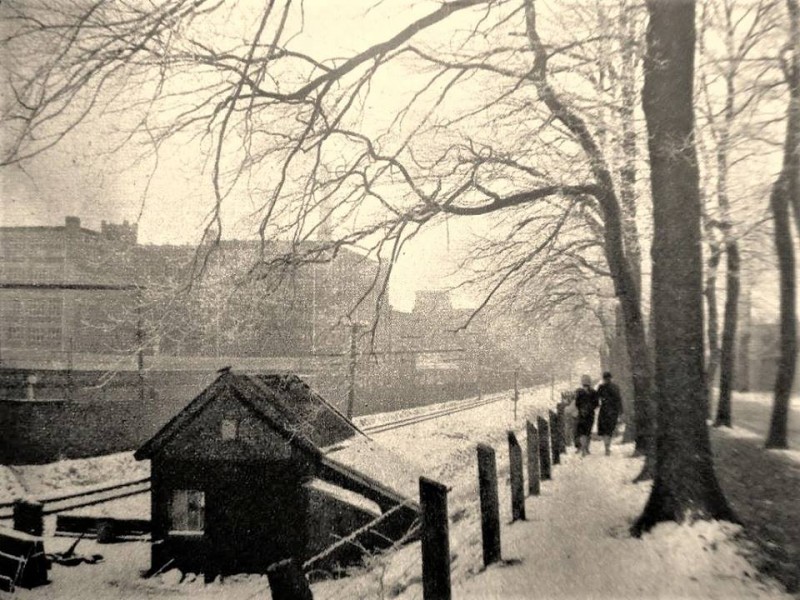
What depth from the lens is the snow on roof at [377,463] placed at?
10.1 m

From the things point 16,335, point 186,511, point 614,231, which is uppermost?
point 614,231

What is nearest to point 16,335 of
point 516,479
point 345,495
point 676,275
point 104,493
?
point 104,493

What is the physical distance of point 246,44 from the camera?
16.7 ft

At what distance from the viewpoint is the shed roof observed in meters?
10.4

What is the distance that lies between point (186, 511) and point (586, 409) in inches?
343

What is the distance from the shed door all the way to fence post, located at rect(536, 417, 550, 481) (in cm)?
458

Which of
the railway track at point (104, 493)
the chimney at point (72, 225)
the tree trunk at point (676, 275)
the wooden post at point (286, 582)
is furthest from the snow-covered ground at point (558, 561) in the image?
the chimney at point (72, 225)

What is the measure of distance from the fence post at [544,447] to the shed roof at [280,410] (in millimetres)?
4071

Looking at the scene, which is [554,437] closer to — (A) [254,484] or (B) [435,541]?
(A) [254,484]

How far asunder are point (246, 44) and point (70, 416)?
19471 mm

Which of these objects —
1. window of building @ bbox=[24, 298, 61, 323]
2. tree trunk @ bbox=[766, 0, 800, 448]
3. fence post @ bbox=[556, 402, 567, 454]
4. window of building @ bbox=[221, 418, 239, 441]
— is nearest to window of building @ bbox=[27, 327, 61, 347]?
window of building @ bbox=[24, 298, 61, 323]

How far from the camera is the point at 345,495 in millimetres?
9789

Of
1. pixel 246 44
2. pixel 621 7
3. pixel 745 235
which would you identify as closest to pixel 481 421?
pixel 745 235

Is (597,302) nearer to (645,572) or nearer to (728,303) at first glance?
(728,303)
